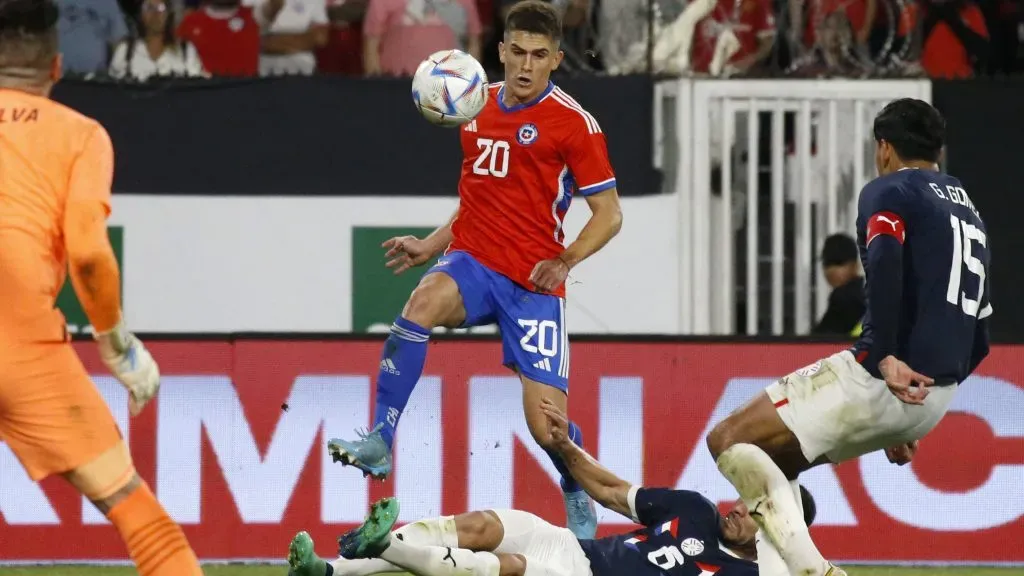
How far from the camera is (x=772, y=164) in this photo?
39.1ft

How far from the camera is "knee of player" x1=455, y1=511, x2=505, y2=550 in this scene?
23.7 feet

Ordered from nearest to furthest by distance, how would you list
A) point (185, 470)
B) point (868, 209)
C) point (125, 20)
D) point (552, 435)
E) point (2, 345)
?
1. point (2, 345)
2. point (868, 209)
3. point (552, 435)
4. point (185, 470)
5. point (125, 20)

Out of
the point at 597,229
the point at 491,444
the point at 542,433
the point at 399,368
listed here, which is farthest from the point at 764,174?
the point at 399,368

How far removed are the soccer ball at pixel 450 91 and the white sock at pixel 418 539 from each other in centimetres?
169

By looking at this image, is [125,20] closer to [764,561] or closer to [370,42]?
[370,42]

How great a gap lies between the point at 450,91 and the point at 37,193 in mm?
2554

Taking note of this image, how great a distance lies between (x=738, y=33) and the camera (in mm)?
11734

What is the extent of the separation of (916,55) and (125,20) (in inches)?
199

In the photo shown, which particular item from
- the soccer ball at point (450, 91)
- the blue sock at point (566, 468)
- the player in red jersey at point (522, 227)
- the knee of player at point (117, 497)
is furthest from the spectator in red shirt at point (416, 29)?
the knee of player at point (117, 497)

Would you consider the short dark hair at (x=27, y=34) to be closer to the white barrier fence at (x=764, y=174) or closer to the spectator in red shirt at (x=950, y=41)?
the white barrier fence at (x=764, y=174)

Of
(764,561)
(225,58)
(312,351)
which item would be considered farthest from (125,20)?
(764,561)

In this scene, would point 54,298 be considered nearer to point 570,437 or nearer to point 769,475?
point 769,475

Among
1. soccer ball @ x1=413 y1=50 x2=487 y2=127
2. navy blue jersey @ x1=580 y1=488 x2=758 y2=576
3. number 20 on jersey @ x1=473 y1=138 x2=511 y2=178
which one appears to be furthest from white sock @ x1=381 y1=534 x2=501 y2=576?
soccer ball @ x1=413 y1=50 x2=487 y2=127

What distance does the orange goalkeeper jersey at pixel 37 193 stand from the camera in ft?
17.7
